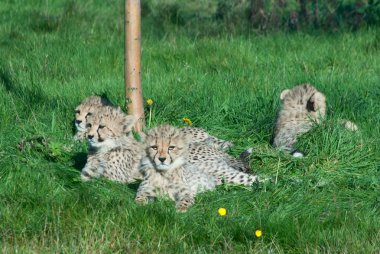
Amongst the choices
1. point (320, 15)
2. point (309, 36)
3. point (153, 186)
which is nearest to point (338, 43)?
point (309, 36)

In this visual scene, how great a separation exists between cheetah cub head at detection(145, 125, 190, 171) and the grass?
0.97ft

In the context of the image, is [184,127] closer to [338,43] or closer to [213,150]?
[213,150]

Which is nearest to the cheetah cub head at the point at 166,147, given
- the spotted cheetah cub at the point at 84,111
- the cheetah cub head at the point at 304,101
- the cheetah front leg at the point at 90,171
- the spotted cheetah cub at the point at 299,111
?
the cheetah front leg at the point at 90,171

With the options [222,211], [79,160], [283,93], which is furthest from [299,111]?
[222,211]

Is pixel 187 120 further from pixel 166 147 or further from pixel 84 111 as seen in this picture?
pixel 166 147

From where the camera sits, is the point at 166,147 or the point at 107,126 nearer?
the point at 166,147

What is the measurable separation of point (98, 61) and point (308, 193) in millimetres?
4017

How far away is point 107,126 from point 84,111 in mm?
637

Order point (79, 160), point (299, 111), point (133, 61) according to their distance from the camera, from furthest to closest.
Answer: point (299, 111) → point (133, 61) → point (79, 160)

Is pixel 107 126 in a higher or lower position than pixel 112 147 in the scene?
higher

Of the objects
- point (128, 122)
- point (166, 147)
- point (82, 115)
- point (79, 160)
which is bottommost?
point (79, 160)

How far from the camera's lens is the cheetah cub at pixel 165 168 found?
594 cm

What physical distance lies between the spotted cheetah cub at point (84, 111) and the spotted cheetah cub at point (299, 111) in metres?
1.43

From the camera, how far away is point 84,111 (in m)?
7.18
